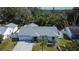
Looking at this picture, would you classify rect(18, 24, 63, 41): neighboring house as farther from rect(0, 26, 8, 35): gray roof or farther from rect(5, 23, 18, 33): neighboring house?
rect(0, 26, 8, 35): gray roof

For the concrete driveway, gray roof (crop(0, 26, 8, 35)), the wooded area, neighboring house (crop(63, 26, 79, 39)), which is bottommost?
the concrete driveway

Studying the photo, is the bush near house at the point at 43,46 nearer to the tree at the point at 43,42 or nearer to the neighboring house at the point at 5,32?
the tree at the point at 43,42

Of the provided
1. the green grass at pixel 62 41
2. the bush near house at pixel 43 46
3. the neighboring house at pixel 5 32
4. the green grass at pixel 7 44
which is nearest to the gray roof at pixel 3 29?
the neighboring house at pixel 5 32

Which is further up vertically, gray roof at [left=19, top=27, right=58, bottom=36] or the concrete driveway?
gray roof at [left=19, top=27, right=58, bottom=36]

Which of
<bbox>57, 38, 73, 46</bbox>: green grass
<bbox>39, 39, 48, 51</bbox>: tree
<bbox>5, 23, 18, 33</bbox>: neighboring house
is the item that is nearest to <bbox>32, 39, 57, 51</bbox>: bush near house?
<bbox>39, 39, 48, 51</bbox>: tree

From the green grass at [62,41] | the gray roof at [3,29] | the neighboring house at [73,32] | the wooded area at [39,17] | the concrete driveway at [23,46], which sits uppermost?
the wooded area at [39,17]

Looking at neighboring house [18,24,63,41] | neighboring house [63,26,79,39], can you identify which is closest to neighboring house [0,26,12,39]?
neighboring house [18,24,63,41]

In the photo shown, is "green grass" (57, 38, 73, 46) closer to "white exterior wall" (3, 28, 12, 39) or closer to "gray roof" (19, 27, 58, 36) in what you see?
"gray roof" (19, 27, 58, 36)

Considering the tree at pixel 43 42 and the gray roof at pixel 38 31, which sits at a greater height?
the gray roof at pixel 38 31
